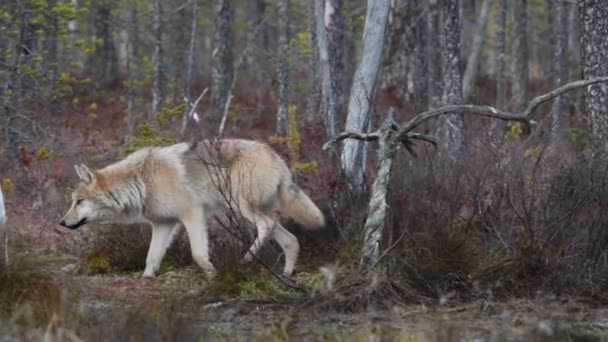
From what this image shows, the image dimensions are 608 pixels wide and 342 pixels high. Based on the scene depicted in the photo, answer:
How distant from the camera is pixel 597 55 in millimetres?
11500

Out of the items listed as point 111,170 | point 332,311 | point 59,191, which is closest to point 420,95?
point 59,191

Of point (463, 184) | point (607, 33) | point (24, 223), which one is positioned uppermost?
point (607, 33)

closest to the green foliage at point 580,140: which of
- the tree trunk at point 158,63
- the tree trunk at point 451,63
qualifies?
the tree trunk at point 451,63

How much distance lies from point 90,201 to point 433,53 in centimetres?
1504

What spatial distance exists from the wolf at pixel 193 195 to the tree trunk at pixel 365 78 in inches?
44.3

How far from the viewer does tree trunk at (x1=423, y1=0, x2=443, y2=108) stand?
74.4 ft

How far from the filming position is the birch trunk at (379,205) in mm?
8602

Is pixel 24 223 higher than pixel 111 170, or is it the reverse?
pixel 111 170

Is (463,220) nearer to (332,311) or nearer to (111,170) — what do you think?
(332,311)

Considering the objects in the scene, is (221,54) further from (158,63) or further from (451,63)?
(451,63)

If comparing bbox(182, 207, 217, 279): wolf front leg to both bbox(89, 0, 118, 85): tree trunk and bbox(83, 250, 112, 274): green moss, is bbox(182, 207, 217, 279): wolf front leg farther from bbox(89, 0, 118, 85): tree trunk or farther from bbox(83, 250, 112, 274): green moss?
bbox(89, 0, 118, 85): tree trunk

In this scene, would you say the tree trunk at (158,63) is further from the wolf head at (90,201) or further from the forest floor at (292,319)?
the forest floor at (292,319)

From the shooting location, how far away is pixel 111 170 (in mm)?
10930

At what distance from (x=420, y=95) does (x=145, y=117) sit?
271 inches
